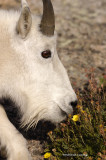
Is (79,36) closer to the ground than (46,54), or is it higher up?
closer to the ground

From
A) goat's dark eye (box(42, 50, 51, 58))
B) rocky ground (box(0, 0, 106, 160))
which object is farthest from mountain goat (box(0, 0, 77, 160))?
rocky ground (box(0, 0, 106, 160))

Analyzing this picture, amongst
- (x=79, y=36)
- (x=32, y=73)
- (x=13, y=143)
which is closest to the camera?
(x=13, y=143)

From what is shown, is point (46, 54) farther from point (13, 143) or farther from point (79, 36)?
point (79, 36)

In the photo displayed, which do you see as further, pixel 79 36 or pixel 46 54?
pixel 79 36

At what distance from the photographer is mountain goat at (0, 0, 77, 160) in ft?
11.8

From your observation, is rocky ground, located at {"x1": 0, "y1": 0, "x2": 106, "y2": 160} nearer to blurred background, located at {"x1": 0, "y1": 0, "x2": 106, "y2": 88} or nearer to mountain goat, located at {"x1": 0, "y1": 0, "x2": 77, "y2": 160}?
blurred background, located at {"x1": 0, "y1": 0, "x2": 106, "y2": 88}

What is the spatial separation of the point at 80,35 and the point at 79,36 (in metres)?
0.08

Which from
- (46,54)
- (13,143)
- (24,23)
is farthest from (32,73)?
(13,143)

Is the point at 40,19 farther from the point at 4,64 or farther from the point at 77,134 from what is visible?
the point at 77,134

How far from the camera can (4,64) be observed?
3.61 metres

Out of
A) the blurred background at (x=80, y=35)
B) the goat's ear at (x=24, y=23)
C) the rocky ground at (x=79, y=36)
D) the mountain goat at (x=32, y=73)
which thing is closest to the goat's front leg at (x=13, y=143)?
the mountain goat at (x=32, y=73)

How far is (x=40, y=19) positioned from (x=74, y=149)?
6.00 ft

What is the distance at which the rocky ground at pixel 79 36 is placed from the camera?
5965mm

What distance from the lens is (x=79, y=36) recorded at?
7781 mm
